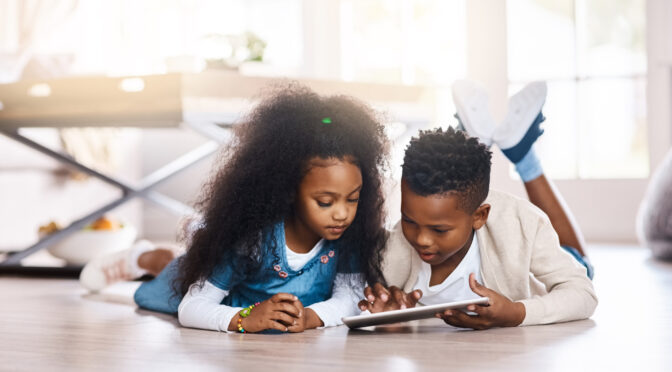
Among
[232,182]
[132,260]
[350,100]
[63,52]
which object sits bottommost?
[132,260]

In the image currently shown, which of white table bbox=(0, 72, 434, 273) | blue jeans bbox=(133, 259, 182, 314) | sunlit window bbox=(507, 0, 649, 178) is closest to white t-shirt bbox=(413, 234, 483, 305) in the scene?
blue jeans bbox=(133, 259, 182, 314)

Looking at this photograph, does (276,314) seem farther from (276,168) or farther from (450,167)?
(450,167)

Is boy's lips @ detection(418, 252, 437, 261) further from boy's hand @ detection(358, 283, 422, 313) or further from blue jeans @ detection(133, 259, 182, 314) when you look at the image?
blue jeans @ detection(133, 259, 182, 314)

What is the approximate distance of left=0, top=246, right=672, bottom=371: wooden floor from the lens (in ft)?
3.59

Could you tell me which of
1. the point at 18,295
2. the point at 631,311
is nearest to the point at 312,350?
the point at 631,311

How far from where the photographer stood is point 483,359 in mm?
1102

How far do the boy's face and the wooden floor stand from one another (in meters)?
0.14

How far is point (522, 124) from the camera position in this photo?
1.75 meters

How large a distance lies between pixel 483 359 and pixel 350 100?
535 mm

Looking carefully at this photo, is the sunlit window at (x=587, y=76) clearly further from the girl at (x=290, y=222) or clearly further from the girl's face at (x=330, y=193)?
the girl's face at (x=330, y=193)

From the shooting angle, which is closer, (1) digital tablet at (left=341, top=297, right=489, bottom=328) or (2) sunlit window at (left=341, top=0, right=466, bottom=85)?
(1) digital tablet at (left=341, top=297, right=489, bottom=328)

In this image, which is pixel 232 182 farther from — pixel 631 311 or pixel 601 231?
pixel 601 231

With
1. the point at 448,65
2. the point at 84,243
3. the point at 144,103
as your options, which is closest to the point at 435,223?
the point at 144,103

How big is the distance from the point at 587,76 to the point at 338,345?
2.55 metres
